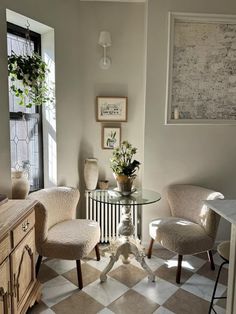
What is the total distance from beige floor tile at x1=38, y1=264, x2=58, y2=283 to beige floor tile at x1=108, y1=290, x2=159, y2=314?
0.69 m

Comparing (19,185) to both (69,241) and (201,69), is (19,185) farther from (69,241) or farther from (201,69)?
(201,69)

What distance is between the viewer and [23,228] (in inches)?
73.1

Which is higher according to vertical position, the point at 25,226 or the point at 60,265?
the point at 25,226

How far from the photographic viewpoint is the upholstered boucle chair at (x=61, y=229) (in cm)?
231

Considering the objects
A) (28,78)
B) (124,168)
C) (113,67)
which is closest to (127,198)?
(124,168)

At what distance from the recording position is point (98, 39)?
3170 millimetres

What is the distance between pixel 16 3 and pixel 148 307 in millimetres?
2702

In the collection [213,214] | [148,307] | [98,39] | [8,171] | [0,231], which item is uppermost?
[98,39]

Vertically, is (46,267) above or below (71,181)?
below

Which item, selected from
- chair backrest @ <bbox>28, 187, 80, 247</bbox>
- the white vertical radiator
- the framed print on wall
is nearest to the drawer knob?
chair backrest @ <bbox>28, 187, 80, 247</bbox>

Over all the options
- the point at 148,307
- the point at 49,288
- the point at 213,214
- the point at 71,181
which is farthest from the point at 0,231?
the point at 213,214

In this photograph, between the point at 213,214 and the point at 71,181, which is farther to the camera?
the point at 71,181

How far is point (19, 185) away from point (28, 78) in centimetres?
97

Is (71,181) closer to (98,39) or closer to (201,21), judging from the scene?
(98,39)
